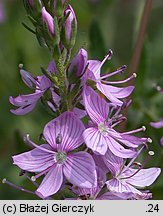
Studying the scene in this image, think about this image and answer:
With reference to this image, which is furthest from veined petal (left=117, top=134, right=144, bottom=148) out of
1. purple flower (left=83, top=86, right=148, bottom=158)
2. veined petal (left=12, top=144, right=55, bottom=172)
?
veined petal (left=12, top=144, right=55, bottom=172)

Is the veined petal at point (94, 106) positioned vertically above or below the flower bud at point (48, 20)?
below

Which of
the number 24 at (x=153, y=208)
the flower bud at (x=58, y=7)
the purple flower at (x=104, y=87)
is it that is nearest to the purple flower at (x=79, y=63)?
the purple flower at (x=104, y=87)

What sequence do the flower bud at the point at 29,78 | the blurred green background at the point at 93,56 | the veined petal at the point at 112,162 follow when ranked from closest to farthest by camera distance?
the veined petal at the point at 112,162, the flower bud at the point at 29,78, the blurred green background at the point at 93,56

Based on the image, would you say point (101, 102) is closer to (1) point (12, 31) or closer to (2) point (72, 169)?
(2) point (72, 169)

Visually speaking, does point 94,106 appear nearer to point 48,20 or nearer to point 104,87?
point 104,87

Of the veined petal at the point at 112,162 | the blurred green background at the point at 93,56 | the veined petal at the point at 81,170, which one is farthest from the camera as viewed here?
the blurred green background at the point at 93,56

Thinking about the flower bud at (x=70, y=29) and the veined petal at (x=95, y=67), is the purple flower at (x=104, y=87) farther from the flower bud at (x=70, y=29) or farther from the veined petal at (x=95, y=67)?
Result: the flower bud at (x=70, y=29)
